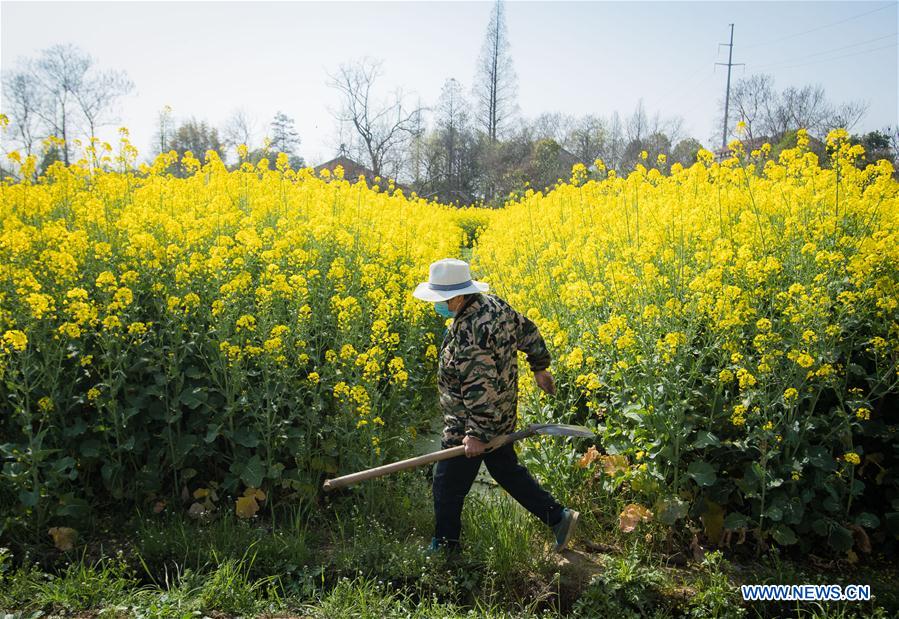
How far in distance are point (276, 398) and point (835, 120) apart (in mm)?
36198

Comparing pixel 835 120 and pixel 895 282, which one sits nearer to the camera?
pixel 895 282

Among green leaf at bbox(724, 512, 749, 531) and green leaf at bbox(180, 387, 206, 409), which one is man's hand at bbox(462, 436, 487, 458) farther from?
green leaf at bbox(180, 387, 206, 409)

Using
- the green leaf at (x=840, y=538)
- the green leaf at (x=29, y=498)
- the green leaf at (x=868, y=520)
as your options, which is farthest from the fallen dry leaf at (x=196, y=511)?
the green leaf at (x=868, y=520)

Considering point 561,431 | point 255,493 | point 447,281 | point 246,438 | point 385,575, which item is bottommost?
point 385,575

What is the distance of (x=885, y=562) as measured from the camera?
10.7ft

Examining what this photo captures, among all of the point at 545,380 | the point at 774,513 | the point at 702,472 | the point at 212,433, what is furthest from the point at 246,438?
the point at 774,513

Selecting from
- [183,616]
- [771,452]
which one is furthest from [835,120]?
[183,616]

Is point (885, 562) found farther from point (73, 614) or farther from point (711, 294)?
point (73, 614)

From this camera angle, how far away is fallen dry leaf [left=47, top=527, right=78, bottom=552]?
323cm

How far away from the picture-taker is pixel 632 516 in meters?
3.24

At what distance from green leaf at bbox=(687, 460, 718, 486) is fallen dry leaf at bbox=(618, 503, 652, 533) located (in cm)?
35

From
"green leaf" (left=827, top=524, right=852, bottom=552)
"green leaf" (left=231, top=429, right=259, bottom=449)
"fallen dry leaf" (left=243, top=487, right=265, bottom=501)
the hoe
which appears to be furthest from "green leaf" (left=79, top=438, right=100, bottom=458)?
"green leaf" (left=827, top=524, right=852, bottom=552)

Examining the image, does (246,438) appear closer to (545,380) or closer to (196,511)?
(196,511)

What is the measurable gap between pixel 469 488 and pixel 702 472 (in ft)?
3.95
